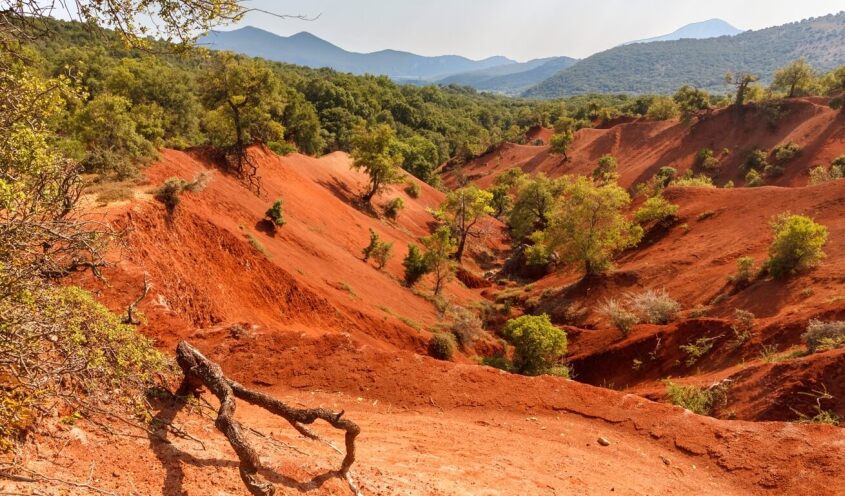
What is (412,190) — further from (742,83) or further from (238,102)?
(742,83)

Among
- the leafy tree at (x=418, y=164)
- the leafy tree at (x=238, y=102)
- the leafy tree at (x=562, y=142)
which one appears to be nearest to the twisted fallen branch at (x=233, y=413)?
the leafy tree at (x=238, y=102)

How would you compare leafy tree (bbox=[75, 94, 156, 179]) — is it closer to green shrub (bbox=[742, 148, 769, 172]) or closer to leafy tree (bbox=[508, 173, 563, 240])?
leafy tree (bbox=[508, 173, 563, 240])

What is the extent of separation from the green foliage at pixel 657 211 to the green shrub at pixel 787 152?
2447 cm

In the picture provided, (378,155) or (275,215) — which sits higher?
(378,155)

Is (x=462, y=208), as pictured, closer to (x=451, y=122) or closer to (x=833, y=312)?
(x=833, y=312)

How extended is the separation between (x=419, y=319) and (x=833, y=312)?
597 inches

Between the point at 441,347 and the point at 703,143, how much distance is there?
5662 centimetres

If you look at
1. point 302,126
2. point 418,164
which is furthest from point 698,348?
point 418,164

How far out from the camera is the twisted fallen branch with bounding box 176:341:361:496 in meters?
5.19

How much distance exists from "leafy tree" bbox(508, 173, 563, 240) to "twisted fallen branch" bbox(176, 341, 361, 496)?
36.1 metres

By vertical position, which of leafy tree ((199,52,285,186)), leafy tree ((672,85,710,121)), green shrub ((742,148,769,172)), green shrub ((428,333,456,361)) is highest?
leafy tree ((672,85,710,121))

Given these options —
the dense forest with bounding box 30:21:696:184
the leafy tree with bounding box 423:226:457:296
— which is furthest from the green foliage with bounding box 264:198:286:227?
the leafy tree with bounding box 423:226:457:296

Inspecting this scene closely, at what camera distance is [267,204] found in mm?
26172

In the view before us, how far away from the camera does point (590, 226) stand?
26.4 m
